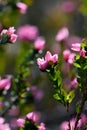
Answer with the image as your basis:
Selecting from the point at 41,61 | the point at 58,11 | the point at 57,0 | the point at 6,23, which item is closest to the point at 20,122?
the point at 41,61

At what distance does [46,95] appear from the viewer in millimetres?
4492

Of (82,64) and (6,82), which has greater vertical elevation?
(82,64)

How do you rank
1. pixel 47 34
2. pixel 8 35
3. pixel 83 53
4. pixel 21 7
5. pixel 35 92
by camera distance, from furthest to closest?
pixel 47 34
pixel 35 92
pixel 21 7
pixel 8 35
pixel 83 53

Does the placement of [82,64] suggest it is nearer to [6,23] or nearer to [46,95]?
[6,23]

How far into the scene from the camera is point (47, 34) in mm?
6730

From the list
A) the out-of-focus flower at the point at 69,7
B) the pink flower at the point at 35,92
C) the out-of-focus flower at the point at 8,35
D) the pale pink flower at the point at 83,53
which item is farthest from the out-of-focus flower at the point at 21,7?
the out-of-focus flower at the point at 69,7

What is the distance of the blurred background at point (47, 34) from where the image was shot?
3.47 meters

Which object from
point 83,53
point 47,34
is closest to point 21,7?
point 83,53

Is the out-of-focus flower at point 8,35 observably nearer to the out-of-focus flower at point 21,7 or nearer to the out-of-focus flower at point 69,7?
the out-of-focus flower at point 21,7

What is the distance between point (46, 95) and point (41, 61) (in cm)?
246

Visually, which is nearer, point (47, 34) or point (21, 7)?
point (21, 7)

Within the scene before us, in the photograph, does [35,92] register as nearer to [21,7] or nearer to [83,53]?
[21,7]

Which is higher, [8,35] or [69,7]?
[8,35]

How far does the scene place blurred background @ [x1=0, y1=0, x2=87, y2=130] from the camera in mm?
3467
